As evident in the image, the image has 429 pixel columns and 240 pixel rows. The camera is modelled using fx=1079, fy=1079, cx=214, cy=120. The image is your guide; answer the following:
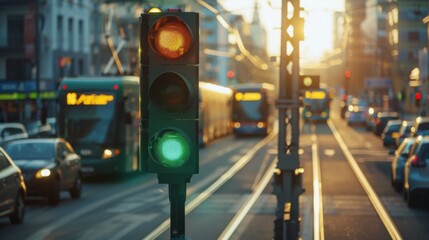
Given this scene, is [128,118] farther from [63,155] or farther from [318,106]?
[318,106]

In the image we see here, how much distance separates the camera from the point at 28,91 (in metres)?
65.8

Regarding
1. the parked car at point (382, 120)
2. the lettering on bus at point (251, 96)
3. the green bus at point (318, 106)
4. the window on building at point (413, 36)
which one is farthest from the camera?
the window on building at point (413, 36)

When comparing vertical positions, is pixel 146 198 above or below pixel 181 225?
below

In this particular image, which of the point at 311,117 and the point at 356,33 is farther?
the point at 356,33

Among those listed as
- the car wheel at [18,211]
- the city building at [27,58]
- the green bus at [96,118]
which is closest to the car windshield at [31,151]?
the car wheel at [18,211]

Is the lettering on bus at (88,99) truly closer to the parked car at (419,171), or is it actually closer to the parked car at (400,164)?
the parked car at (400,164)

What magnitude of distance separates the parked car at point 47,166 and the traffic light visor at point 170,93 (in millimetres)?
16271

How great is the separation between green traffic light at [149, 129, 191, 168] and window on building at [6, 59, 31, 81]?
63.3 m

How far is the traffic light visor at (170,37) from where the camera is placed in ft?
24.0

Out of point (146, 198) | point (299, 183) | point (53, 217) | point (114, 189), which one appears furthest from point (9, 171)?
point (114, 189)

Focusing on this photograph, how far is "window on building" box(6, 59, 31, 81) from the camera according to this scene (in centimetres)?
6950

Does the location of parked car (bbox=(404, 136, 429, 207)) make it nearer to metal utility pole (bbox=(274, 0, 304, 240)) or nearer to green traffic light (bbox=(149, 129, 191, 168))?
metal utility pole (bbox=(274, 0, 304, 240))

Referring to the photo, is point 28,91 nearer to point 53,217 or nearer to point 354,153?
point 354,153

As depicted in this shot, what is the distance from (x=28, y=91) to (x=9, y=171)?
4777cm
